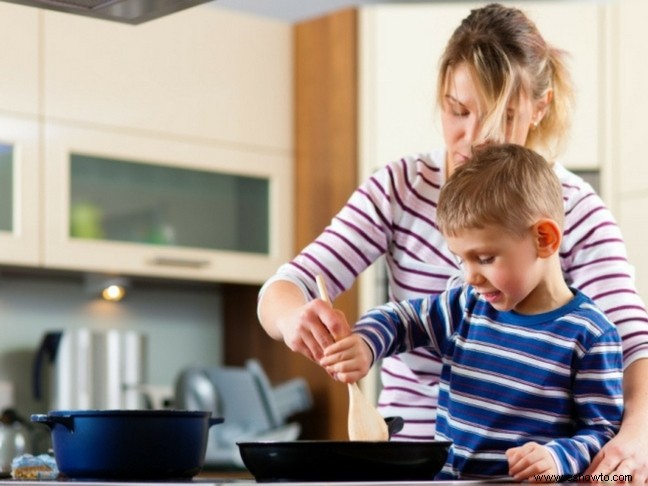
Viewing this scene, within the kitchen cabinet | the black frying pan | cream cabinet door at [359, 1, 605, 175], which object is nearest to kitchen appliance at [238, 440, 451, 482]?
the black frying pan

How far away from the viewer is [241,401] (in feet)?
11.6

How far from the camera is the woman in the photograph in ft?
5.41

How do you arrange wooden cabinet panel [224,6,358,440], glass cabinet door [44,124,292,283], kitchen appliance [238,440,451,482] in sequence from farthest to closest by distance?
wooden cabinet panel [224,6,358,440] → glass cabinet door [44,124,292,283] → kitchen appliance [238,440,451,482]

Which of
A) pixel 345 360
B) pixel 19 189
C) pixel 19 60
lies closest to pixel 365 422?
pixel 345 360

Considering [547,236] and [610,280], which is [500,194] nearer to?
[547,236]

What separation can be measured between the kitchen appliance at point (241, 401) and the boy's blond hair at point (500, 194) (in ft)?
7.09

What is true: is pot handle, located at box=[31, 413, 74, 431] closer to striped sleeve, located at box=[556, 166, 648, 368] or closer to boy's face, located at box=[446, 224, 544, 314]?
boy's face, located at box=[446, 224, 544, 314]

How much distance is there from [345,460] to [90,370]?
2438 millimetres

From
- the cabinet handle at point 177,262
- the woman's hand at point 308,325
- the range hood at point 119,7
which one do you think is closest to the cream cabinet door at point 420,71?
the cabinet handle at point 177,262

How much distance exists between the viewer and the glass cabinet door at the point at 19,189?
319cm

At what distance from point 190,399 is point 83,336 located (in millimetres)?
345

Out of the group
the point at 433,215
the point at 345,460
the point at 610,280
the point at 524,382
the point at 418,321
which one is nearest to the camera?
the point at 345,460

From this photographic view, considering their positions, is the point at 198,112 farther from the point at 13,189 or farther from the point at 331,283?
the point at 331,283

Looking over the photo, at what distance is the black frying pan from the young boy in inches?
7.6
